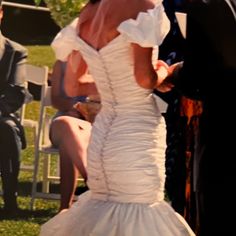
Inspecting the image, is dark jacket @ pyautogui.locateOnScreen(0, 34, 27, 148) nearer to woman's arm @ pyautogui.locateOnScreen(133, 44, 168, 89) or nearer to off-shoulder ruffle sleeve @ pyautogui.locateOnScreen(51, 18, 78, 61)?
off-shoulder ruffle sleeve @ pyautogui.locateOnScreen(51, 18, 78, 61)

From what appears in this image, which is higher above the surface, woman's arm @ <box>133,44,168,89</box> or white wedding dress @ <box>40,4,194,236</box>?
woman's arm @ <box>133,44,168,89</box>

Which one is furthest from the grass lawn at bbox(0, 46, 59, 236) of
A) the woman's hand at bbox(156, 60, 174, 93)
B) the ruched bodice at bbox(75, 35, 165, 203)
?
the woman's hand at bbox(156, 60, 174, 93)

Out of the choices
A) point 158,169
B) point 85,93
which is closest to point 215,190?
point 158,169

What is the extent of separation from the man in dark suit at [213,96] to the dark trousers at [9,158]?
9.88 ft

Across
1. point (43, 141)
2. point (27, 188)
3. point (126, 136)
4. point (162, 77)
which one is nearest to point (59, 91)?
point (43, 141)

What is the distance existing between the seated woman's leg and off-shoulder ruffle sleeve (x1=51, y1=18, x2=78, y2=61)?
141cm

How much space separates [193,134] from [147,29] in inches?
31.3

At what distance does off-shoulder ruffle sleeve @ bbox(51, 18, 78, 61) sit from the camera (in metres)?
→ 5.05

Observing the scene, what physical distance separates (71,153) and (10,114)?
2.96 feet

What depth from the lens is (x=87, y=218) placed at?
4930mm

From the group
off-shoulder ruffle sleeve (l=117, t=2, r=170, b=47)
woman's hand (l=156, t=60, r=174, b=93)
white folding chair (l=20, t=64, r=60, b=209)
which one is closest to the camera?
off-shoulder ruffle sleeve (l=117, t=2, r=170, b=47)

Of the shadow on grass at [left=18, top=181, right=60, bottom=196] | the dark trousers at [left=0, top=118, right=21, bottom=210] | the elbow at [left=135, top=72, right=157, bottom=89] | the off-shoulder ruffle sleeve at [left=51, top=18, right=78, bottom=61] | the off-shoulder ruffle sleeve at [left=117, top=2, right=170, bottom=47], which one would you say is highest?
the off-shoulder ruffle sleeve at [left=117, top=2, right=170, bottom=47]

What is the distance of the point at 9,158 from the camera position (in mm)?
7488

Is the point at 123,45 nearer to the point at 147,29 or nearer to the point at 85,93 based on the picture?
the point at 147,29
